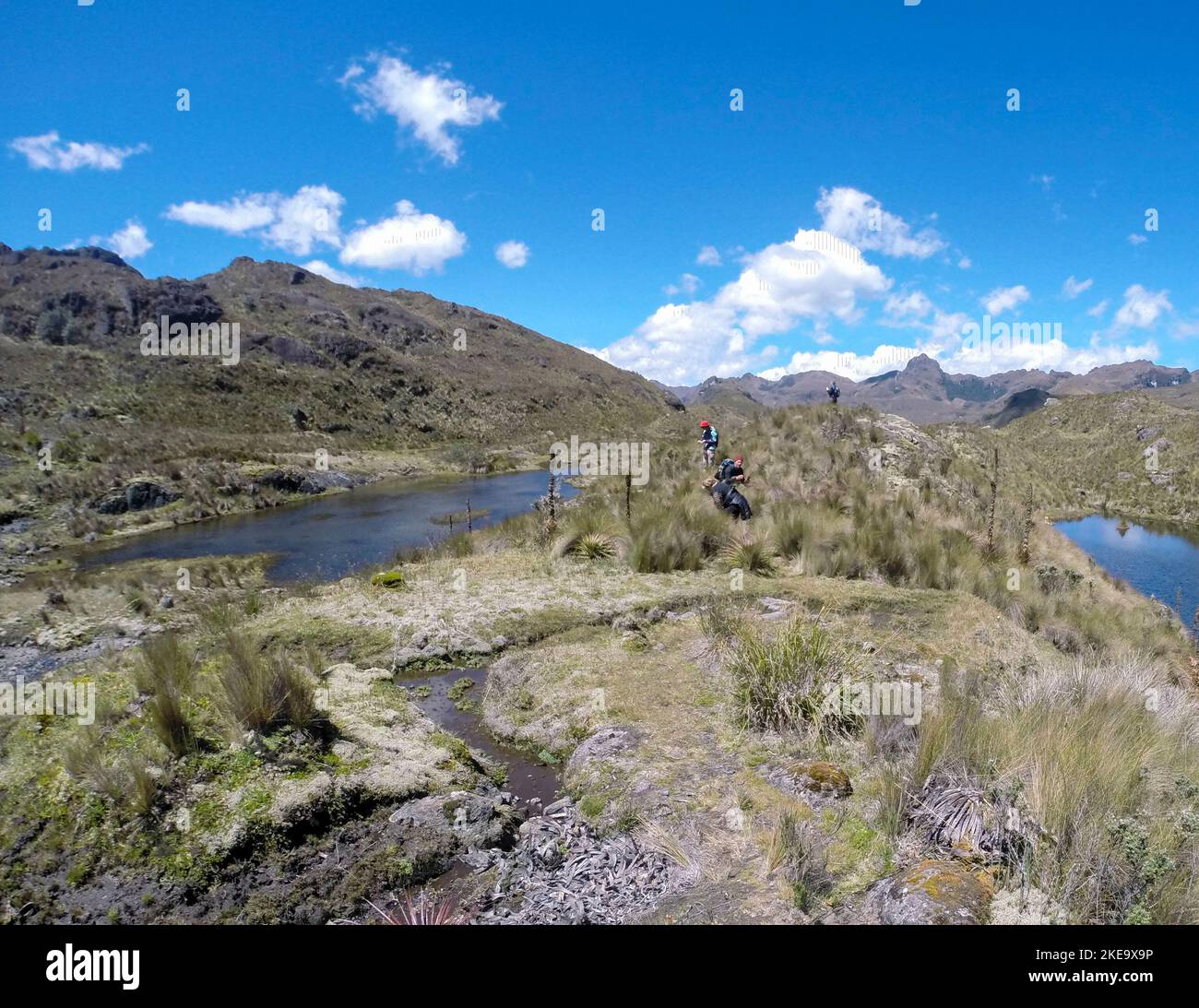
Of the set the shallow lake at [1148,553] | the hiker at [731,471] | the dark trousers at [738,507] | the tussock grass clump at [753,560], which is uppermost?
the hiker at [731,471]

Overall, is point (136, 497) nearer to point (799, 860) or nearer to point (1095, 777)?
point (799, 860)

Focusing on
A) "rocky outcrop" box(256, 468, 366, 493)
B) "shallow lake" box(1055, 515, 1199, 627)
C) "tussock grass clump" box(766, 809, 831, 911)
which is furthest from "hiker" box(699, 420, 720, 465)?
"rocky outcrop" box(256, 468, 366, 493)

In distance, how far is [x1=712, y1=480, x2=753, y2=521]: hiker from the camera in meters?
12.6

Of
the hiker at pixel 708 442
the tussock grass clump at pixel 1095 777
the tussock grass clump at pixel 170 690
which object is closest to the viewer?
the tussock grass clump at pixel 1095 777

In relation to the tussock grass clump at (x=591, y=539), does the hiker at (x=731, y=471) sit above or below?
above

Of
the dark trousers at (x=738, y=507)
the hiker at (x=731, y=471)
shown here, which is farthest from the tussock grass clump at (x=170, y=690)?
the hiker at (x=731, y=471)

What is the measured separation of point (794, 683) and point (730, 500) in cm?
780

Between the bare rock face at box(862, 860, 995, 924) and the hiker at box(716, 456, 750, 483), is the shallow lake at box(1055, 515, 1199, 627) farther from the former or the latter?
the bare rock face at box(862, 860, 995, 924)

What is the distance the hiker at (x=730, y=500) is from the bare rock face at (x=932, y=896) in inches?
370

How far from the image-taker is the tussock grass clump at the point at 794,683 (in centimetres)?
498

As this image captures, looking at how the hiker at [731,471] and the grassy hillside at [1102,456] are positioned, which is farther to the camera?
the grassy hillside at [1102,456]

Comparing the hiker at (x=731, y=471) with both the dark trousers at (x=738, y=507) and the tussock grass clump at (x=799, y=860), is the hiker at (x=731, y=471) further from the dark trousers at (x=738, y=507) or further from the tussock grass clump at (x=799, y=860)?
the tussock grass clump at (x=799, y=860)
